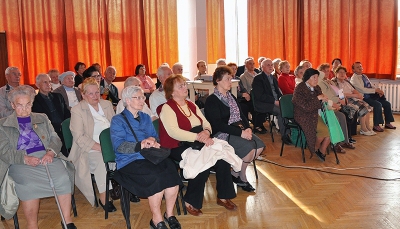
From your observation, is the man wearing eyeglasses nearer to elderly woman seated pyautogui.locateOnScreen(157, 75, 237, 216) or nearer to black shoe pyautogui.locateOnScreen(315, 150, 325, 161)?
elderly woman seated pyautogui.locateOnScreen(157, 75, 237, 216)

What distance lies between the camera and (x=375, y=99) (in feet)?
26.6

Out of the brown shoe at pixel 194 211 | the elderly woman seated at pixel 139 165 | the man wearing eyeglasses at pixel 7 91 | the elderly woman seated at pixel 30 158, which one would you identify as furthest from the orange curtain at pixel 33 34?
the brown shoe at pixel 194 211

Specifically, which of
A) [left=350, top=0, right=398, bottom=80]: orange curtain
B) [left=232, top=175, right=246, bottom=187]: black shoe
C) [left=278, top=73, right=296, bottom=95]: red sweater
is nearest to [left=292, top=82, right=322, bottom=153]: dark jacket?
[left=232, top=175, right=246, bottom=187]: black shoe

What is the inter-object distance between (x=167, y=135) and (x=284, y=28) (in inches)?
264

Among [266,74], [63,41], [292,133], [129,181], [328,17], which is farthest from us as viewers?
[328,17]

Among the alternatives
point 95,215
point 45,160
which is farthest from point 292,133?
point 45,160

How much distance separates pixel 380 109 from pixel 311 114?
259cm

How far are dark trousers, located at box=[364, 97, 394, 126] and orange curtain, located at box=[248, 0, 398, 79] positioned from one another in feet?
5.01

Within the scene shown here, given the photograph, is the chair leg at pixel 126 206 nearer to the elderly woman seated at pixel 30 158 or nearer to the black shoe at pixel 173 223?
the black shoe at pixel 173 223

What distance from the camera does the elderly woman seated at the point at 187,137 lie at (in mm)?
4215

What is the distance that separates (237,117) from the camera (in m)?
4.91

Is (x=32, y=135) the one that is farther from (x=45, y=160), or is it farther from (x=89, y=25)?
(x=89, y=25)

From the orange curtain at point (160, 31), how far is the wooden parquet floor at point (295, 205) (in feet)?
15.9

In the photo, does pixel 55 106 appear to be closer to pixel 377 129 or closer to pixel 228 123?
pixel 228 123
